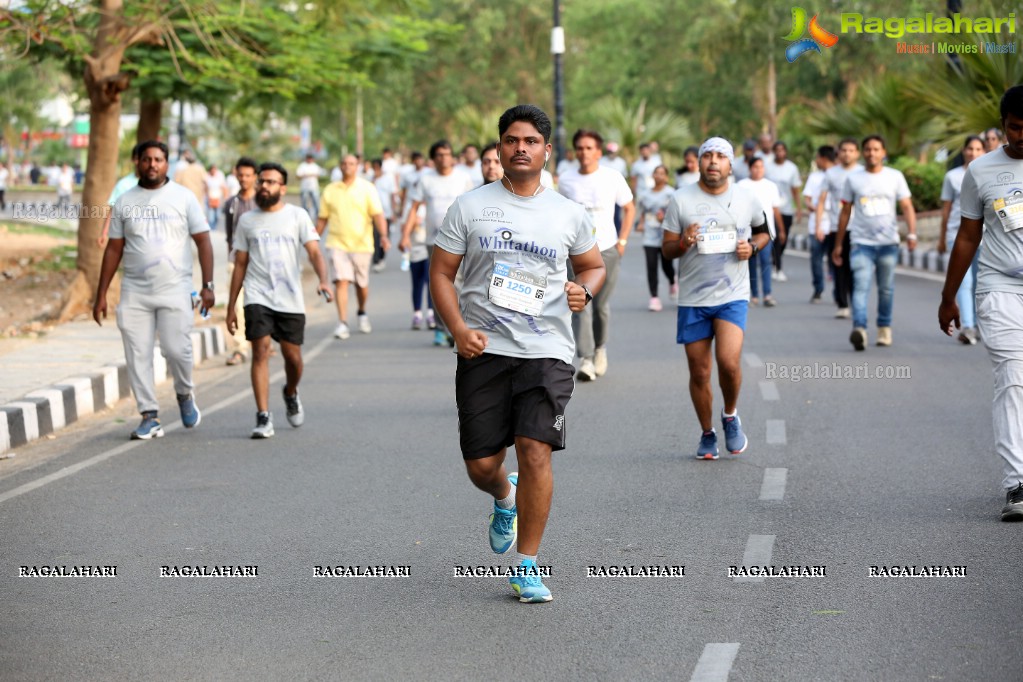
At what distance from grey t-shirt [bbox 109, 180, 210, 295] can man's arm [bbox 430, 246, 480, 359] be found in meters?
4.49

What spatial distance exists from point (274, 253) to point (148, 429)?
1.43m

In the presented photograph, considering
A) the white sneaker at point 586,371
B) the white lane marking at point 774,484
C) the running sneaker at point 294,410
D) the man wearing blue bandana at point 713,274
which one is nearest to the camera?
the white lane marking at point 774,484

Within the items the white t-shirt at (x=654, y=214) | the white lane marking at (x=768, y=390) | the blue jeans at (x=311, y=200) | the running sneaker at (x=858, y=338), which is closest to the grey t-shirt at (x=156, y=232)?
the white lane marking at (x=768, y=390)

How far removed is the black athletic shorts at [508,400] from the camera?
589cm

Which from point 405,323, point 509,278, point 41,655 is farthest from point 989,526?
point 405,323

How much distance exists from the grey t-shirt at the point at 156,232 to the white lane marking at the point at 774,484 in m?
4.15

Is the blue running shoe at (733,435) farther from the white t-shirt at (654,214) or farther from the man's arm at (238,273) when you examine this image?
the white t-shirt at (654,214)

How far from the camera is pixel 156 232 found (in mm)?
10109

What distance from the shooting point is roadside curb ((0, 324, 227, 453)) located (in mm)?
10328

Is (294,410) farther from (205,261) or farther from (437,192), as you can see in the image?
(437,192)

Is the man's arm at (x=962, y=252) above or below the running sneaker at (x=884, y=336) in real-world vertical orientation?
above

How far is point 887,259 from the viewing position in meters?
14.0

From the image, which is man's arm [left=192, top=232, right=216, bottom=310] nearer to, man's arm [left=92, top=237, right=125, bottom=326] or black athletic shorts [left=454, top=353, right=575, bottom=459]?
man's arm [left=92, top=237, right=125, bottom=326]

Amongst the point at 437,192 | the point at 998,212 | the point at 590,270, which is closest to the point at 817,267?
the point at 437,192
